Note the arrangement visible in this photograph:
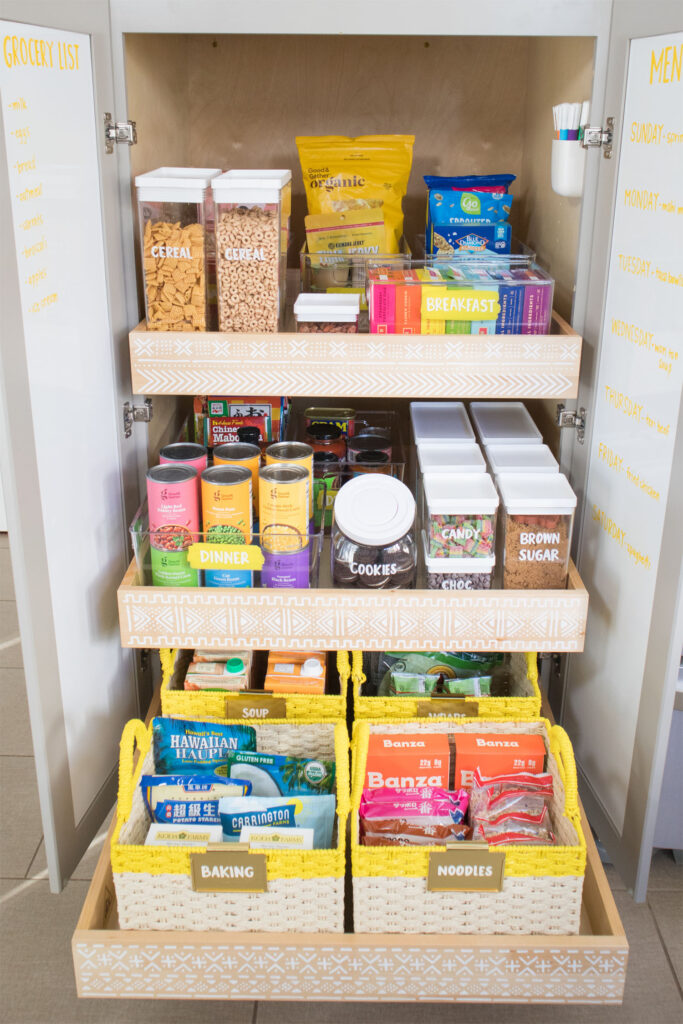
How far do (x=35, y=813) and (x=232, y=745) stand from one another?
2.04 ft

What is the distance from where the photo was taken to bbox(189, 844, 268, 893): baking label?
56.9 inches

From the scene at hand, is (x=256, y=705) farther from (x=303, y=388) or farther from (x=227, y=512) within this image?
(x=303, y=388)

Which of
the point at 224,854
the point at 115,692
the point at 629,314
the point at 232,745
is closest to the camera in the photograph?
the point at 224,854

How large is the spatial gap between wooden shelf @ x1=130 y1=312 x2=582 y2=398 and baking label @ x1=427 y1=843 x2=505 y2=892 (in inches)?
30.5

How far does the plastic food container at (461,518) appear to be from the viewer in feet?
5.41

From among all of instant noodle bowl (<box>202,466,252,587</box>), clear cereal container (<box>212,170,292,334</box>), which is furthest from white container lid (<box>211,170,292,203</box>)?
instant noodle bowl (<box>202,466,252,587</box>)

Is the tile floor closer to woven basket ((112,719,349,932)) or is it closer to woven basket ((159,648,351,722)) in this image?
woven basket ((112,719,349,932))

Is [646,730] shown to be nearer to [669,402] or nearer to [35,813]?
[669,402]

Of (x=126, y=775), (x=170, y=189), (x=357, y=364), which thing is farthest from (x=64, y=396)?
(x=126, y=775)

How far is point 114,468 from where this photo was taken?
1838 mm

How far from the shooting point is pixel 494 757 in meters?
1.69

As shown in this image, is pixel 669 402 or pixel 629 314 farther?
pixel 629 314

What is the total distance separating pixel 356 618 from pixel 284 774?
307 millimetres

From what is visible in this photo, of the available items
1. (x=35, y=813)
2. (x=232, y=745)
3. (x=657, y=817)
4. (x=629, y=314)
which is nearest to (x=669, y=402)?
(x=629, y=314)
